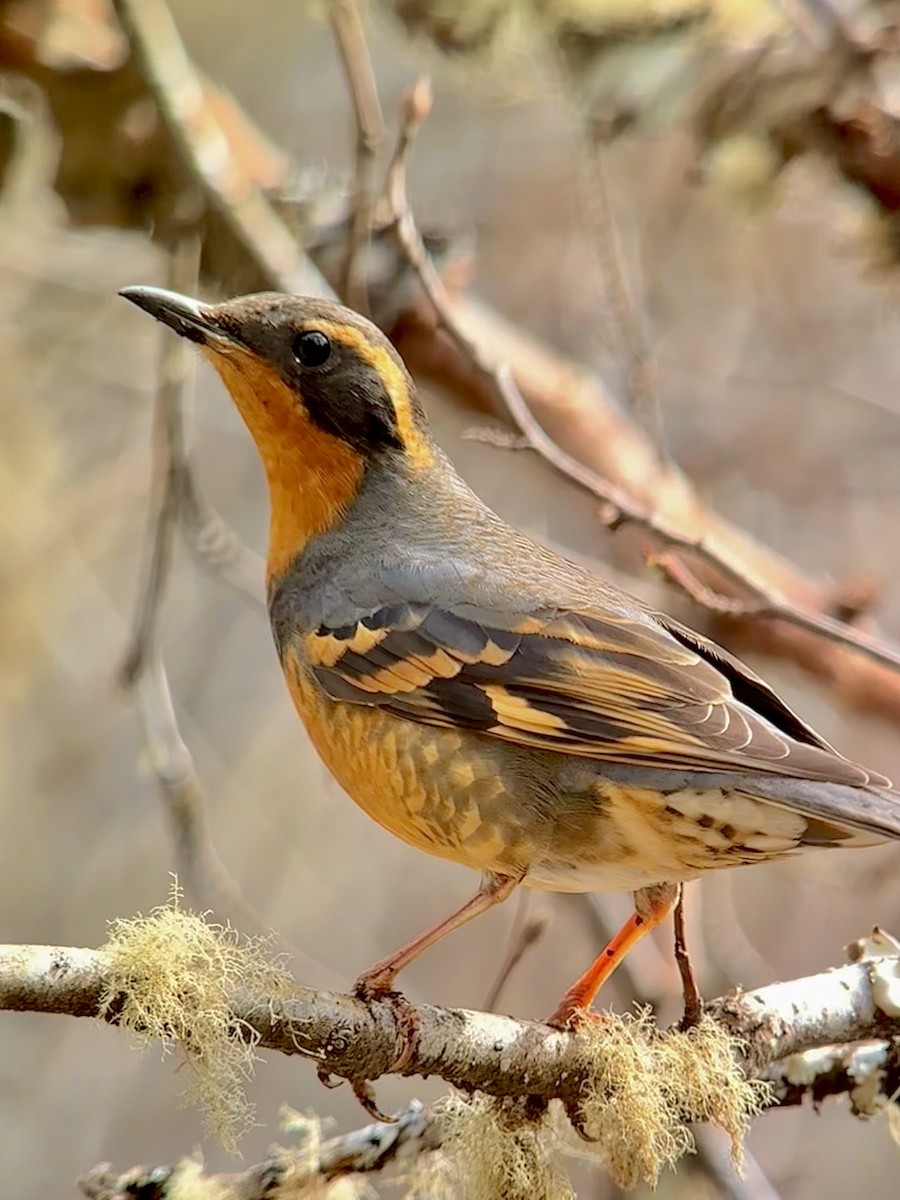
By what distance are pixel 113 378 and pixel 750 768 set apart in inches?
146

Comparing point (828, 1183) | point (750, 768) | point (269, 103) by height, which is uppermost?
point (269, 103)

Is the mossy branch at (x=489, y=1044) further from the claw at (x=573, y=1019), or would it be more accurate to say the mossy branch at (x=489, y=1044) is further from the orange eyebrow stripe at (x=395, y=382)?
the orange eyebrow stripe at (x=395, y=382)

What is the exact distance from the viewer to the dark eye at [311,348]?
3006 mm

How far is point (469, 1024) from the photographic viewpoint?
7.52 feet

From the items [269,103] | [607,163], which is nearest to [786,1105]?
[607,163]

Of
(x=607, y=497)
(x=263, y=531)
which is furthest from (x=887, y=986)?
(x=263, y=531)

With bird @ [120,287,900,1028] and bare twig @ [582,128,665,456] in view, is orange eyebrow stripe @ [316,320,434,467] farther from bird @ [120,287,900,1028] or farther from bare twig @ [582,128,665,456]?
bare twig @ [582,128,665,456]

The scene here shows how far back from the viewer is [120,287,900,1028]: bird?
95.4 inches

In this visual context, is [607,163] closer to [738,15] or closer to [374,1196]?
[738,15]

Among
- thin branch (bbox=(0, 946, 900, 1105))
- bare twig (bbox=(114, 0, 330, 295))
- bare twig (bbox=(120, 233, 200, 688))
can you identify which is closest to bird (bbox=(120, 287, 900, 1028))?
thin branch (bbox=(0, 946, 900, 1105))

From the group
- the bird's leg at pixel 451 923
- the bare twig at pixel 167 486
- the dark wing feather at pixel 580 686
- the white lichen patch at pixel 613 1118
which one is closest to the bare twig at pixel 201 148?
the bare twig at pixel 167 486

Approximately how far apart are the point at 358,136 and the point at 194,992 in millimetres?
2262

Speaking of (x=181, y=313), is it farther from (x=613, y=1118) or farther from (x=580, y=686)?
(x=613, y=1118)

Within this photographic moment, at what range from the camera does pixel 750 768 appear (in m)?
2.33
